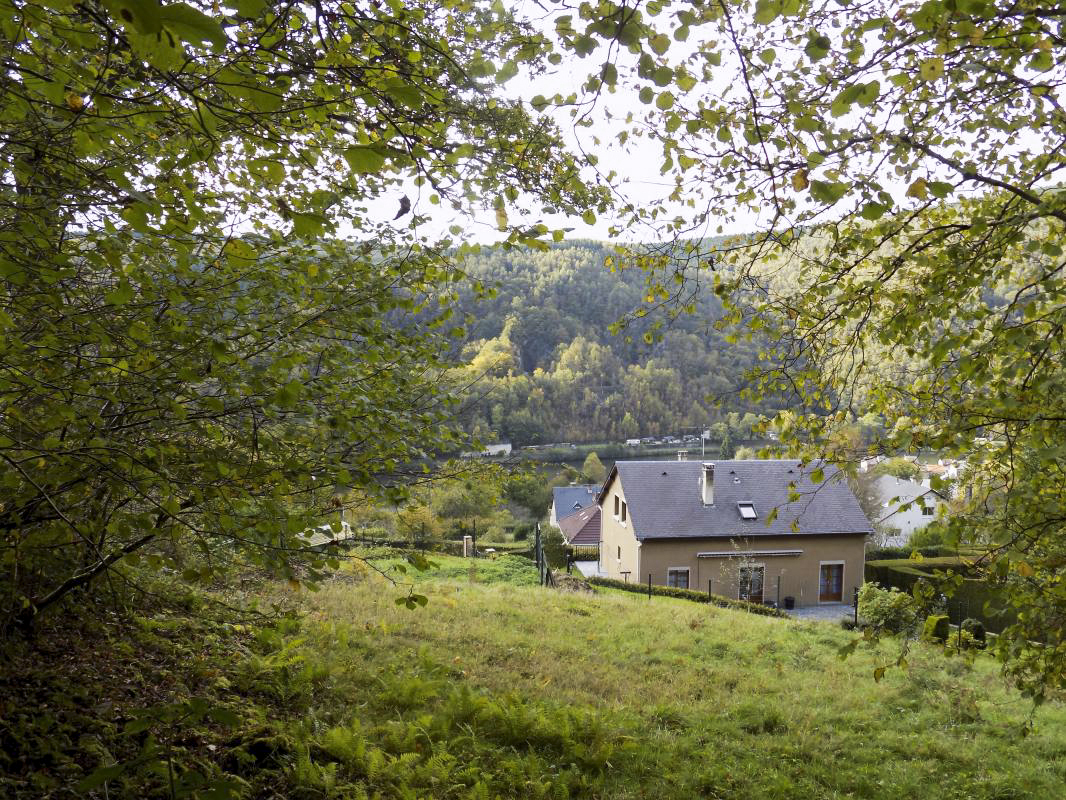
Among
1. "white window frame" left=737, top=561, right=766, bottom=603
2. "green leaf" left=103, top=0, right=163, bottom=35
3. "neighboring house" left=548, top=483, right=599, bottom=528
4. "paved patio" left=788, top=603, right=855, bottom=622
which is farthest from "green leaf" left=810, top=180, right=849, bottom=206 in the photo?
"neighboring house" left=548, top=483, right=599, bottom=528

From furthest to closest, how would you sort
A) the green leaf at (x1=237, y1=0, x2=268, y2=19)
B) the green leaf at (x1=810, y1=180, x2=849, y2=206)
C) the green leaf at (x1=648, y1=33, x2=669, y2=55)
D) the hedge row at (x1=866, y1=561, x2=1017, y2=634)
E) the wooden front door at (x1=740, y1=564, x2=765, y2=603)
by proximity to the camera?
the wooden front door at (x1=740, y1=564, x2=765, y2=603)
the hedge row at (x1=866, y1=561, x2=1017, y2=634)
the green leaf at (x1=810, y1=180, x2=849, y2=206)
the green leaf at (x1=648, y1=33, x2=669, y2=55)
the green leaf at (x1=237, y1=0, x2=268, y2=19)

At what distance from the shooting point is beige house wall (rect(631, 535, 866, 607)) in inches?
1019

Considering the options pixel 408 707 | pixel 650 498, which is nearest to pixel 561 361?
pixel 650 498

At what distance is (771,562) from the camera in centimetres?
2639

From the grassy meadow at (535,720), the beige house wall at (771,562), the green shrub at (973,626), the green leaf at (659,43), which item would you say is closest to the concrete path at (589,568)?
the beige house wall at (771,562)

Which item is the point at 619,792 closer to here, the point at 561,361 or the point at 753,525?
the point at 753,525

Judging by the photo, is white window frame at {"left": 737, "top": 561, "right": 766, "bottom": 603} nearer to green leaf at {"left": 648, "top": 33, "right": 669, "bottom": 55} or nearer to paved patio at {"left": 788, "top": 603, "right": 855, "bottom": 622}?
paved patio at {"left": 788, "top": 603, "right": 855, "bottom": 622}

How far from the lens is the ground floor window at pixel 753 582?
2483 cm

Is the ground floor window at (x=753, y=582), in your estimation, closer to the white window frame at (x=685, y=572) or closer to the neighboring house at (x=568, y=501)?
the white window frame at (x=685, y=572)

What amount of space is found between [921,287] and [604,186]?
2156 mm

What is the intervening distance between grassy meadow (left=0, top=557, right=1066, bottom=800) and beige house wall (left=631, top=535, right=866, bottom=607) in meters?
15.6

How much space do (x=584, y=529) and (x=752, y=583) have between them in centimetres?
1119

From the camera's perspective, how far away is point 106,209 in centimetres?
325

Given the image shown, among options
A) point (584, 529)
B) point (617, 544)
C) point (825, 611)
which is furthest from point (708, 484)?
point (584, 529)
